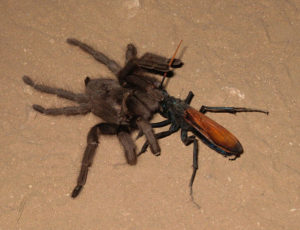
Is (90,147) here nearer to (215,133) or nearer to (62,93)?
(62,93)

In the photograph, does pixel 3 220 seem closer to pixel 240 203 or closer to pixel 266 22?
pixel 240 203

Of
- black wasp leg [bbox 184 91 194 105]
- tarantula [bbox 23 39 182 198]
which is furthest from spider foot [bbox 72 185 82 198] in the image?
black wasp leg [bbox 184 91 194 105]

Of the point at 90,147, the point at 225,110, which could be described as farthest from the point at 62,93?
the point at 225,110

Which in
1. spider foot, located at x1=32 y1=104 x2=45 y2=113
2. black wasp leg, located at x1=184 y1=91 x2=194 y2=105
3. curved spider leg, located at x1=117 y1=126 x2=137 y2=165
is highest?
black wasp leg, located at x1=184 y1=91 x2=194 y2=105

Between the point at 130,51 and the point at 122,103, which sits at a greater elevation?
the point at 130,51

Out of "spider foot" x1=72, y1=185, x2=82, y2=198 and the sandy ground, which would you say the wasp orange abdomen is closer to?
the sandy ground
